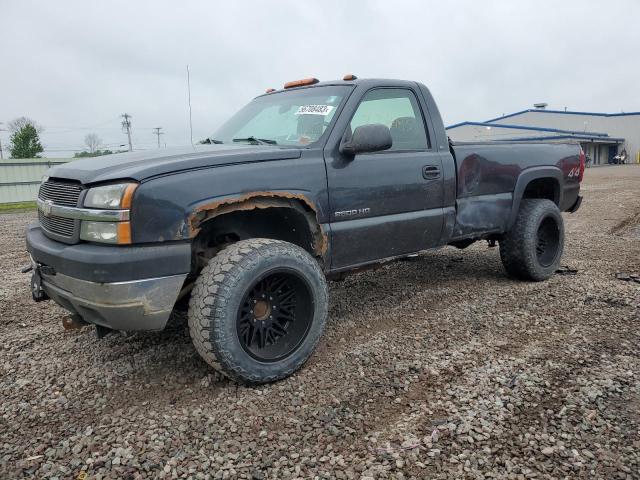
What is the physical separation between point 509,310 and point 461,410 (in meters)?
1.87

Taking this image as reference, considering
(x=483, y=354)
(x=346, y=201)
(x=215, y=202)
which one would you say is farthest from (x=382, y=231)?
(x=215, y=202)

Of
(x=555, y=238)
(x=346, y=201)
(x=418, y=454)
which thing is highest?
(x=346, y=201)

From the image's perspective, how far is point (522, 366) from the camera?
3229 millimetres

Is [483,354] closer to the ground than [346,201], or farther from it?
closer to the ground

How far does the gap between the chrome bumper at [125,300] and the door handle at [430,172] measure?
2.13m

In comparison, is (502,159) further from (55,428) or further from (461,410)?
(55,428)

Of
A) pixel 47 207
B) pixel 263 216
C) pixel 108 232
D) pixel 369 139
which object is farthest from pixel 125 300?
pixel 369 139

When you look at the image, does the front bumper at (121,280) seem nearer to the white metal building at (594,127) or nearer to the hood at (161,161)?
the hood at (161,161)

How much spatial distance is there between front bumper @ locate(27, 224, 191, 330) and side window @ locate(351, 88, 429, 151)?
6.03ft

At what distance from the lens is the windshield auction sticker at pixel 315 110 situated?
3.71 meters

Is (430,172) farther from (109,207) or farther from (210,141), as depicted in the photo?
(109,207)

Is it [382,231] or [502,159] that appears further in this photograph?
[502,159]

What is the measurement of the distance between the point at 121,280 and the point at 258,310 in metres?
0.86

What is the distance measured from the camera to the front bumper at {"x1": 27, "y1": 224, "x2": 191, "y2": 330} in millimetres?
2652
